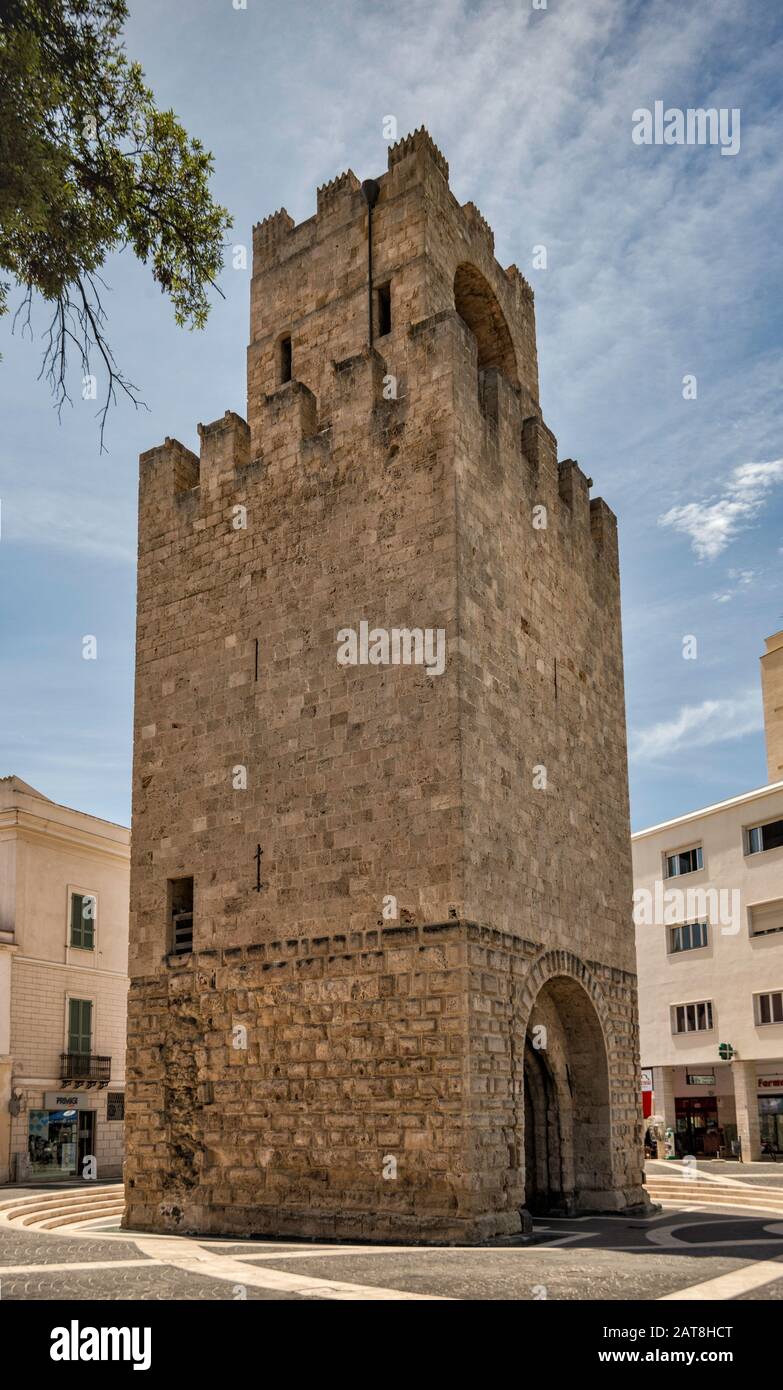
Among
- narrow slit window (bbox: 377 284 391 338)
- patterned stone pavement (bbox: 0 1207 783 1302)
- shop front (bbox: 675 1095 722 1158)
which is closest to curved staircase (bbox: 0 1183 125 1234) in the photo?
patterned stone pavement (bbox: 0 1207 783 1302)

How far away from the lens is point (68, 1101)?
25078 mm

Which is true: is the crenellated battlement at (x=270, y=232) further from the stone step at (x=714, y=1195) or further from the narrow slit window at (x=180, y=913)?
the stone step at (x=714, y=1195)

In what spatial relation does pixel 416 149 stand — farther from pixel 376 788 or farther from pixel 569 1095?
pixel 569 1095

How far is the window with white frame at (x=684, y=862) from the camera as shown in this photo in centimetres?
3362

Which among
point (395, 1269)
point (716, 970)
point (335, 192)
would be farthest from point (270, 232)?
point (716, 970)

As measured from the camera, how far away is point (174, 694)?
52.3 feet

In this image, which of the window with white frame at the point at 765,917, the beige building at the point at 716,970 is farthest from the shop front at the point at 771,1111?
the window with white frame at the point at 765,917

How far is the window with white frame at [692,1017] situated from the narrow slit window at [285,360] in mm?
22128

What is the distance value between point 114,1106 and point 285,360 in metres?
17.7

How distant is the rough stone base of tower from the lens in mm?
12117

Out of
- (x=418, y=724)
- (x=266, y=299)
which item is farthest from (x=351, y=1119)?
(x=266, y=299)

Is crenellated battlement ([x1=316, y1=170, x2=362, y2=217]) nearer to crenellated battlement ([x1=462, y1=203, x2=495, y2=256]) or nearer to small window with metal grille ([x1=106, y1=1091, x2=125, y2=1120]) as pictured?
crenellated battlement ([x1=462, y1=203, x2=495, y2=256])

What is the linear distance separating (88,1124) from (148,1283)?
1891 cm
